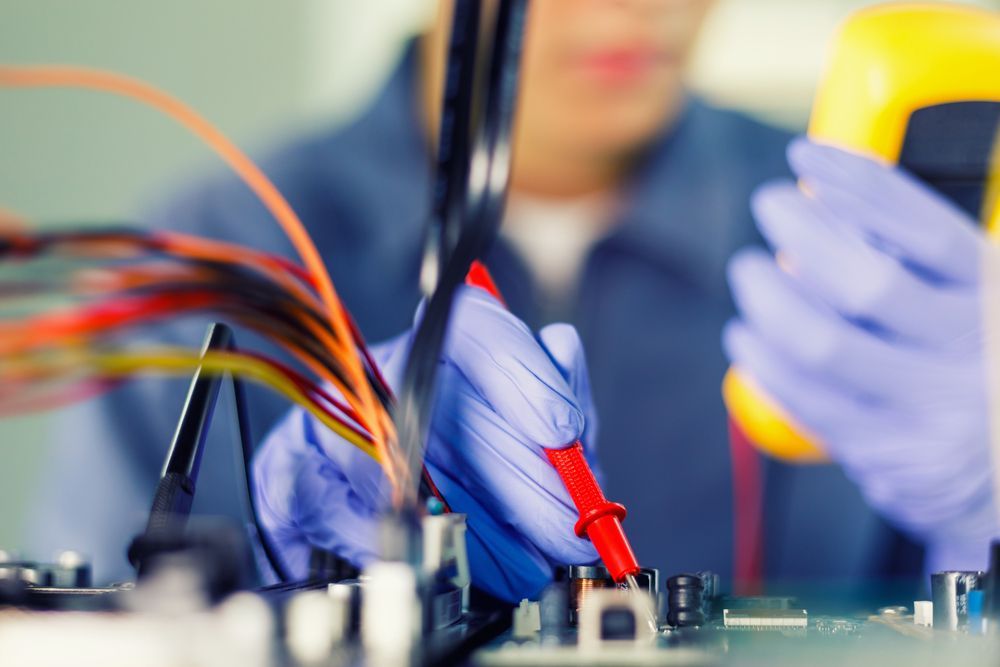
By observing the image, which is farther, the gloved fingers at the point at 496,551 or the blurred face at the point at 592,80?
the blurred face at the point at 592,80

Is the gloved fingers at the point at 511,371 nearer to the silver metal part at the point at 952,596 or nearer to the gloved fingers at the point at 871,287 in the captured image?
the silver metal part at the point at 952,596

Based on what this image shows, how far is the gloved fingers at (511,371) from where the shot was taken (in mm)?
663

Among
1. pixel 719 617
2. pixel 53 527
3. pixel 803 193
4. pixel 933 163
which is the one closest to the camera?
pixel 719 617

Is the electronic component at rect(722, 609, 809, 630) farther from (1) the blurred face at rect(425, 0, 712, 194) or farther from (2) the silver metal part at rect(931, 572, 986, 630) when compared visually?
(1) the blurred face at rect(425, 0, 712, 194)

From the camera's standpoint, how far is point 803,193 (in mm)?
1053

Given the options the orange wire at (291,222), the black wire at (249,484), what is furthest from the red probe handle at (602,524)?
the black wire at (249,484)

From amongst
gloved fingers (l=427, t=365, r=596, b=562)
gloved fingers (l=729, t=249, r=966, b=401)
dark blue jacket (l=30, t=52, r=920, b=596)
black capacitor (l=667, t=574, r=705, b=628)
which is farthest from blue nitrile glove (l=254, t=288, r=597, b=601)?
dark blue jacket (l=30, t=52, r=920, b=596)

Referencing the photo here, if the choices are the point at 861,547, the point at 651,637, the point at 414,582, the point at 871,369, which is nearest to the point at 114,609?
the point at 414,582

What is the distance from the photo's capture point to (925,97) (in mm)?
882

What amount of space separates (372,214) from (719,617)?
851 millimetres

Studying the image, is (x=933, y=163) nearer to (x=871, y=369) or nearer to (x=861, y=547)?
(x=871, y=369)

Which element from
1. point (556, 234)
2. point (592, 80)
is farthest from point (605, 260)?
point (592, 80)

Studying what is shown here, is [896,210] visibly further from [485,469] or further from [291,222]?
[291,222]

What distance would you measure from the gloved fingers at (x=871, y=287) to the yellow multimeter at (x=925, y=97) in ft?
0.30
